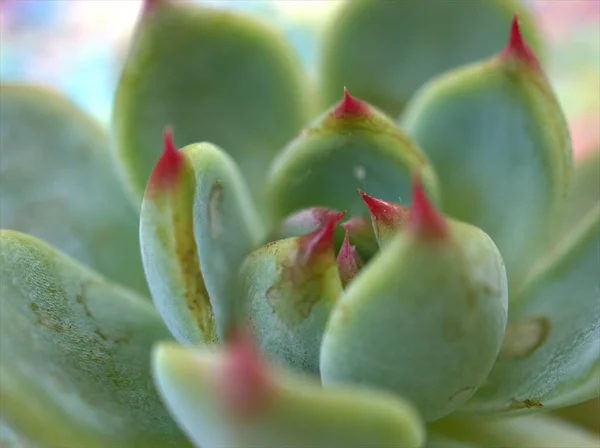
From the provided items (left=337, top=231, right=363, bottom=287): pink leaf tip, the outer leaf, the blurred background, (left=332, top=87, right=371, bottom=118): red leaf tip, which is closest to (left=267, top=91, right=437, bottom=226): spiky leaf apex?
(left=332, top=87, right=371, bottom=118): red leaf tip

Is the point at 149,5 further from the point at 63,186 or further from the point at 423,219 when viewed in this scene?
the point at 423,219

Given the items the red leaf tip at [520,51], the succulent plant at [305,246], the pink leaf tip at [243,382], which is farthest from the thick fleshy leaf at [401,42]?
the pink leaf tip at [243,382]

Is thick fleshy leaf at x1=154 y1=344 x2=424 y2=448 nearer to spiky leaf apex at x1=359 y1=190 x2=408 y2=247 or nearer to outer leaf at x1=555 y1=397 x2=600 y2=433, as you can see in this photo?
spiky leaf apex at x1=359 y1=190 x2=408 y2=247

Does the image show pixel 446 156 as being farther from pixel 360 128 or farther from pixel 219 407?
pixel 219 407

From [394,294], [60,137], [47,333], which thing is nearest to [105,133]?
[60,137]

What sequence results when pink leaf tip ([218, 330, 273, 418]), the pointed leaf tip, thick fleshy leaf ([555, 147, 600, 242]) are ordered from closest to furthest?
1. pink leaf tip ([218, 330, 273, 418])
2. the pointed leaf tip
3. thick fleshy leaf ([555, 147, 600, 242])

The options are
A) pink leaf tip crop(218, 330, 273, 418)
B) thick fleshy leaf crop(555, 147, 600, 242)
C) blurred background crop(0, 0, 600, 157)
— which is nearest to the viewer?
pink leaf tip crop(218, 330, 273, 418)

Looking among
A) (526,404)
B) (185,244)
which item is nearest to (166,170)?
(185,244)
